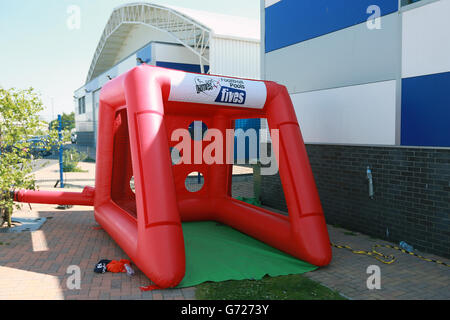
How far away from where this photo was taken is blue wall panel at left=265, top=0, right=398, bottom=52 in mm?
6487

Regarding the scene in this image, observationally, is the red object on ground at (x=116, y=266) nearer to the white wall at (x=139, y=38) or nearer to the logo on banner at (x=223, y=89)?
the logo on banner at (x=223, y=89)

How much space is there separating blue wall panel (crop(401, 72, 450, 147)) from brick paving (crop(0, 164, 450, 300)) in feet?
5.38

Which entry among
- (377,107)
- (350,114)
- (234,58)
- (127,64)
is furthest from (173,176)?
(127,64)

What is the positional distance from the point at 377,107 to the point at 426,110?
2.85ft

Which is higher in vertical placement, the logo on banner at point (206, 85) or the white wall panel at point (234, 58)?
the white wall panel at point (234, 58)

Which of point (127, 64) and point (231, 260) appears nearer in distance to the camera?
point (231, 260)

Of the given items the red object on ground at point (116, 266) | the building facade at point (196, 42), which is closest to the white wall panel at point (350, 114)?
the red object on ground at point (116, 266)

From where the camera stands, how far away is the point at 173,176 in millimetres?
5500

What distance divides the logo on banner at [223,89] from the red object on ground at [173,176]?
0.05ft

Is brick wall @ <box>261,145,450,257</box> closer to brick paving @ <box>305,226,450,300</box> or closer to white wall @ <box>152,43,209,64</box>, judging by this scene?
brick paving @ <box>305,226,450,300</box>

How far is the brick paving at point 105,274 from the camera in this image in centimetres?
421

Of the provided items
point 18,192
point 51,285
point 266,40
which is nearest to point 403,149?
point 266,40

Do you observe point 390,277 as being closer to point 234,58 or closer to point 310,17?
point 310,17

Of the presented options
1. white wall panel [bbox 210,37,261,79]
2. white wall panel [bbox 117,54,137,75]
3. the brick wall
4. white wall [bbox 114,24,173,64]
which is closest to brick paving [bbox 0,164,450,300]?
the brick wall
